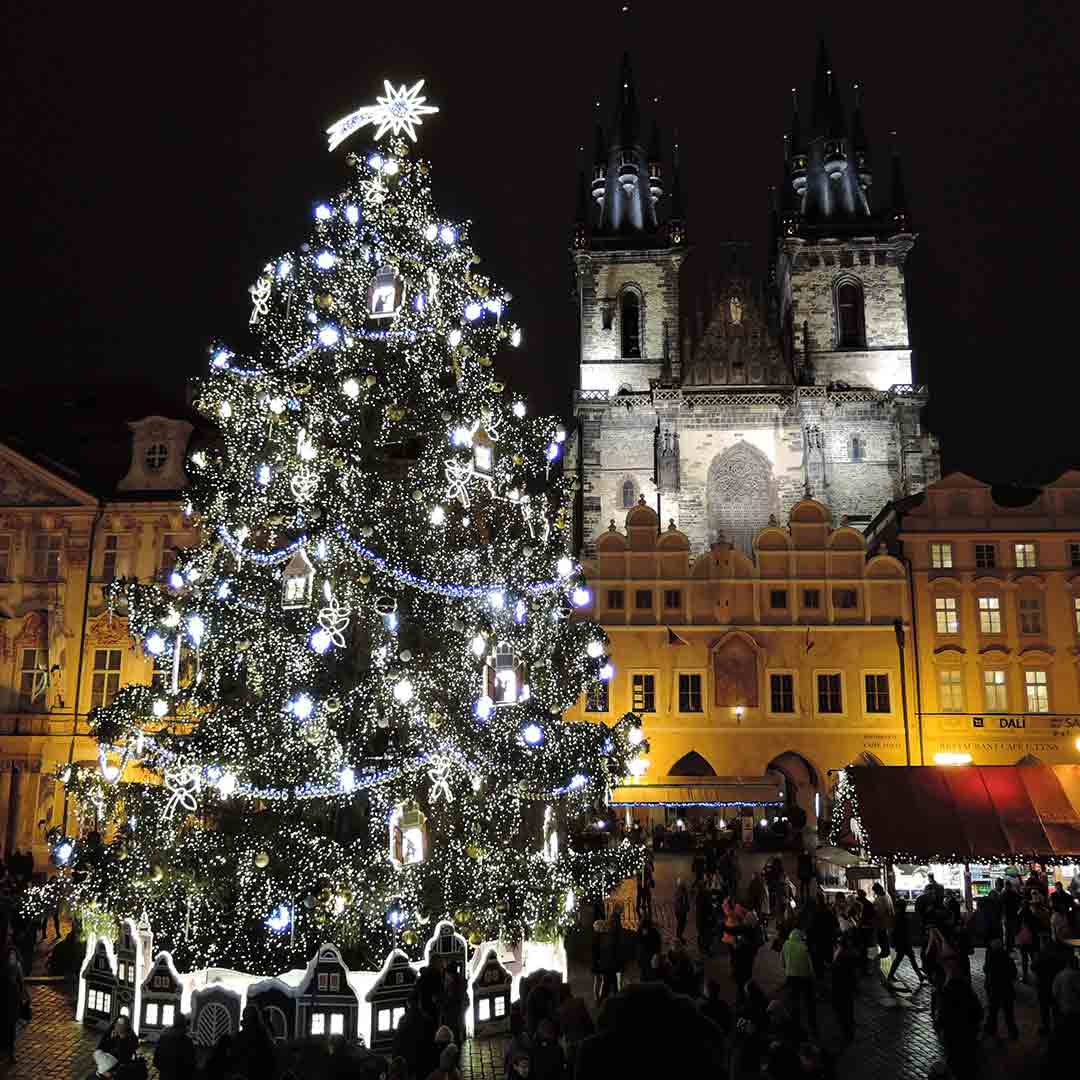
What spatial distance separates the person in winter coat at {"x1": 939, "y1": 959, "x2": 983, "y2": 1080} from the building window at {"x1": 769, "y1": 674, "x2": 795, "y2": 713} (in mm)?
25261

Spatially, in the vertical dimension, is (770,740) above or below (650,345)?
below

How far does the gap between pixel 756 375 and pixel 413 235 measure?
4252cm

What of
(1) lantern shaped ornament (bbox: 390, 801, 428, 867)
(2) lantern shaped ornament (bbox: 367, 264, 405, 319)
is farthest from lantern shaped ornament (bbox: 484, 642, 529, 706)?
(2) lantern shaped ornament (bbox: 367, 264, 405, 319)

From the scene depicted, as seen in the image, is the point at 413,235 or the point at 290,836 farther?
the point at 413,235

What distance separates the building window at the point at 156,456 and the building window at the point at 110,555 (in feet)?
7.80

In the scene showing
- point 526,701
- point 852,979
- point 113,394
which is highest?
point 113,394

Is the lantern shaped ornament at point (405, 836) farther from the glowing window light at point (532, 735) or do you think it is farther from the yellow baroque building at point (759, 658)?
the yellow baroque building at point (759, 658)

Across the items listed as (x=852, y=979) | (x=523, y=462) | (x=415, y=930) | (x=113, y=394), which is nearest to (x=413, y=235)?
(x=523, y=462)

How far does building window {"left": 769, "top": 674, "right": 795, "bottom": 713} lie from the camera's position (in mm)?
35438

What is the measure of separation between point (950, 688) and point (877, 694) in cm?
235

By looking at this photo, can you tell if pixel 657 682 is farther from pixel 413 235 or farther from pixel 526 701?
pixel 413 235

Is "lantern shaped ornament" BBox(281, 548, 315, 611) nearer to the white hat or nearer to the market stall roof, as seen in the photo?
the white hat

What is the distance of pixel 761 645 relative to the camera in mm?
35594

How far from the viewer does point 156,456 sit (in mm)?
33812
